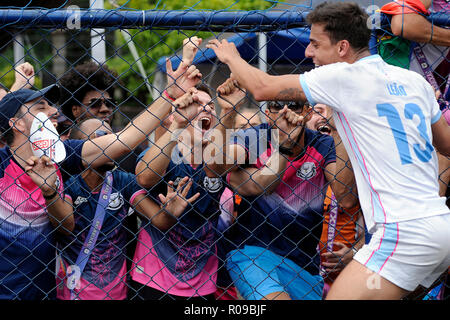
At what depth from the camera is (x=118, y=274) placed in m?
3.39

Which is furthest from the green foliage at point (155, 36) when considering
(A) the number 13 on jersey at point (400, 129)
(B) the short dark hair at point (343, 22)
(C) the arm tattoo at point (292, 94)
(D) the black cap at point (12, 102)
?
(A) the number 13 on jersey at point (400, 129)

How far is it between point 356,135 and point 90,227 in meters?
1.67

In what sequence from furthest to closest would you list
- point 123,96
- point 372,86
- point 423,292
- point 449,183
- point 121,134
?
1. point 123,96
2. point 449,183
3. point 121,134
4. point 423,292
5. point 372,86

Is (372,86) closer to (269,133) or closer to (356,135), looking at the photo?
(356,135)

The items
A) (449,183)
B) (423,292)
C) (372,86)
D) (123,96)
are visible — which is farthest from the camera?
(123,96)

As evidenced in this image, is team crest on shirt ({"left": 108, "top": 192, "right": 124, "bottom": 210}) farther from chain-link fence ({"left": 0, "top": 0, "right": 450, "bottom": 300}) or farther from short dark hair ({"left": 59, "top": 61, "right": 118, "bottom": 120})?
short dark hair ({"left": 59, "top": 61, "right": 118, "bottom": 120})

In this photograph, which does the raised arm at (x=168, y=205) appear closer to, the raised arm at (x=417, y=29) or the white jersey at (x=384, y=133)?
the white jersey at (x=384, y=133)

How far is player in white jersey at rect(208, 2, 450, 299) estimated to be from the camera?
2473mm

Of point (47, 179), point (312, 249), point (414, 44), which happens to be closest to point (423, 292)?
point (312, 249)

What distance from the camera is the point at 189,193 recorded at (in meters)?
3.41

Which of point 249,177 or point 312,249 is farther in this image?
point 312,249

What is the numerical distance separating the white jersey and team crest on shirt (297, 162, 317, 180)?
30.7 inches

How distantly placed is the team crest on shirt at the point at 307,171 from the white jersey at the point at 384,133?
780 millimetres

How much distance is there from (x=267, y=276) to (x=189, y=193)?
2.26 ft
